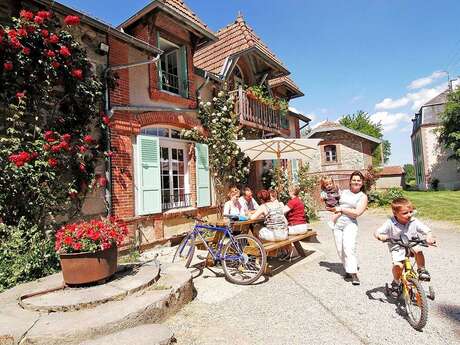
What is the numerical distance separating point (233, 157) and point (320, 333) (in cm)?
684

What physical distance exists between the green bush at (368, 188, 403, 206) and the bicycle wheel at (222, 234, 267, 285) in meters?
12.7

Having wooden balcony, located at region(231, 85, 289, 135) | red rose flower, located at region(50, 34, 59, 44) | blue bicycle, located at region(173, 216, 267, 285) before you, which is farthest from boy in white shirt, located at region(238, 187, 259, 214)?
red rose flower, located at region(50, 34, 59, 44)

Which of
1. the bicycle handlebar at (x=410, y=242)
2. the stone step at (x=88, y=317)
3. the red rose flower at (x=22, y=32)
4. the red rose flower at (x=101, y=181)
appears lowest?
the stone step at (x=88, y=317)

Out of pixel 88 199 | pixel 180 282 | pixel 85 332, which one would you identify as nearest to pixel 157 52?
pixel 88 199

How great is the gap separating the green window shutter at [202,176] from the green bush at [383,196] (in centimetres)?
1040

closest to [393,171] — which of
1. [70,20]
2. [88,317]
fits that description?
[70,20]

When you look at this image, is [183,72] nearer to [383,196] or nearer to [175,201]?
[175,201]

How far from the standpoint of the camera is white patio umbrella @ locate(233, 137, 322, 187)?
841 cm

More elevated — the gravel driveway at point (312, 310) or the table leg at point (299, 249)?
the table leg at point (299, 249)

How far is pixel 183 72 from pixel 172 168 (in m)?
2.71

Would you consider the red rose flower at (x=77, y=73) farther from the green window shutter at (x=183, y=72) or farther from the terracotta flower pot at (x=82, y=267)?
the terracotta flower pot at (x=82, y=267)

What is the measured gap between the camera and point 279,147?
894 cm

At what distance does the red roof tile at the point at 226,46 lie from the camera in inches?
436

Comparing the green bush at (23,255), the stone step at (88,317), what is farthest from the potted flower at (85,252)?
the green bush at (23,255)
